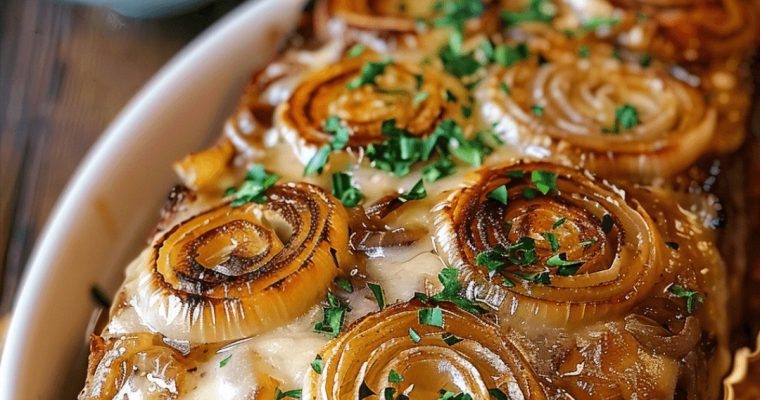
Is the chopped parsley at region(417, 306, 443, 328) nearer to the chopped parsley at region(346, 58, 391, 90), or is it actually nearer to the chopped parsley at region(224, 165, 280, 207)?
the chopped parsley at region(224, 165, 280, 207)

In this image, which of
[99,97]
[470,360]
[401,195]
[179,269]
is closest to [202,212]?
[179,269]

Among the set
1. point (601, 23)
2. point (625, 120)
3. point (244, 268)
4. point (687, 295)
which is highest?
point (244, 268)

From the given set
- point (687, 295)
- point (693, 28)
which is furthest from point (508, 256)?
point (693, 28)

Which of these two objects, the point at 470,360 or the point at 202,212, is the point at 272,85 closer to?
the point at 202,212

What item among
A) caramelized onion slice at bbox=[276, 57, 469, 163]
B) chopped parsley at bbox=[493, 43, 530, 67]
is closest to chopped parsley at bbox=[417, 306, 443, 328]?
caramelized onion slice at bbox=[276, 57, 469, 163]

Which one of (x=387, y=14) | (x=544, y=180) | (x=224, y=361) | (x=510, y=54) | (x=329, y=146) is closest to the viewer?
(x=224, y=361)

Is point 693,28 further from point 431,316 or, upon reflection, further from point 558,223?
point 431,316

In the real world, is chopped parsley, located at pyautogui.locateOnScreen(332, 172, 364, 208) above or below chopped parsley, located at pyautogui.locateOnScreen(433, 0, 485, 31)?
below
